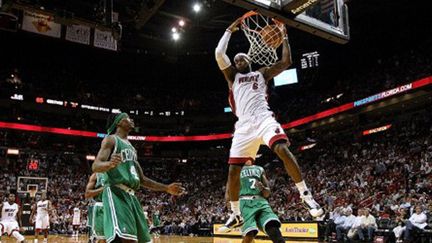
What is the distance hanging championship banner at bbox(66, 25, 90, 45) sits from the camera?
68.6 feet

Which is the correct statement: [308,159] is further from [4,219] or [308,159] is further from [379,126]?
[4,219]

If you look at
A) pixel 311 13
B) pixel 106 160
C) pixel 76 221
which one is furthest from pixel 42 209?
pixel 106 160

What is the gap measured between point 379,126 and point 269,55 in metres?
22.0

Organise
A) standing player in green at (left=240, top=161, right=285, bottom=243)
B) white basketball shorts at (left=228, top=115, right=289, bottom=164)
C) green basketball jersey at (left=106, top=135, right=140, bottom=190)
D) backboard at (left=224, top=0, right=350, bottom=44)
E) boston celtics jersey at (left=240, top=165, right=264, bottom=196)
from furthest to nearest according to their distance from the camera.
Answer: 1. boston celtics jersey at (left=240, top=165, right=264, bottom=196)
2. backboard at (left=224, top=0, right=350, bottom=44)
3. standing player in green at (left=240, top=161, right=285, bottom=243)
4. white basketball shorts at (left=228, top=115, right=289, bottom=164)
5. green basketball jersey at (left=106, top=135, right=140, bottom=190)

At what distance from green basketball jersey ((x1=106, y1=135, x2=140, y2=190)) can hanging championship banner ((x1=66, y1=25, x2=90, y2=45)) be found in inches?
698

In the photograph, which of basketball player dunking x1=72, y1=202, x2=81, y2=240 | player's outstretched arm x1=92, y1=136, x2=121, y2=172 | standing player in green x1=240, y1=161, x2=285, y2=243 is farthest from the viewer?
basketball player dunking x1=72, y1=202, x2=81, y2=240

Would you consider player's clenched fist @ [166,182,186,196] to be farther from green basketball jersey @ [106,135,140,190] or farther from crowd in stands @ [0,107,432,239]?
crowd in stands @ [0,107,432,239]

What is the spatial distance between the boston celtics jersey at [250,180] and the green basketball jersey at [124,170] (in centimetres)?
252

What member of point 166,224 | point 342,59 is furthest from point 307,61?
point 166,224

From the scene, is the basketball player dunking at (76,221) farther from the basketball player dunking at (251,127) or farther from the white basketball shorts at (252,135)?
the white basketball shorts at (252,135)

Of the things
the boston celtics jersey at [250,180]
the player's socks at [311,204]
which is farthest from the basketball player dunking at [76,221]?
the player's socks at [311,204]

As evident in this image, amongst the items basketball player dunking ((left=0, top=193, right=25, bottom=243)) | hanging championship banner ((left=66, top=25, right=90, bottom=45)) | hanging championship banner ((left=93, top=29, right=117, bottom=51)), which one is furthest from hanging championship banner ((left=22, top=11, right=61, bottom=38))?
basketball player dunking ((left=0, top=193, right=25, bottom=243))

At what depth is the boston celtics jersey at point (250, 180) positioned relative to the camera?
6570 mm

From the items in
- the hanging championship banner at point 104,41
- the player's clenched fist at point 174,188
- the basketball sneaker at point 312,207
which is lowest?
the basketball sneaker at point 312,207
